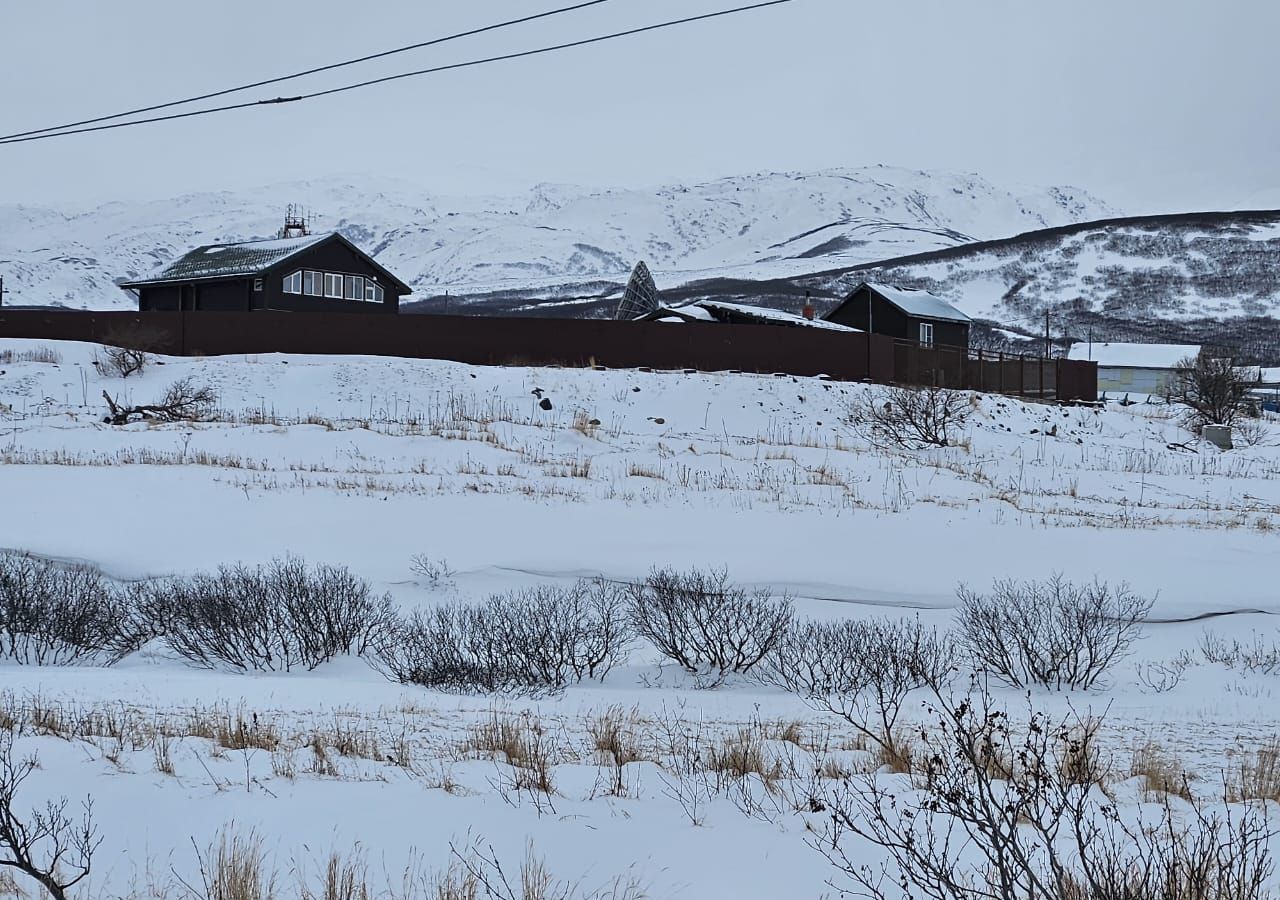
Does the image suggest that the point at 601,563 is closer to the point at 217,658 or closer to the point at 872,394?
the point at 217,658

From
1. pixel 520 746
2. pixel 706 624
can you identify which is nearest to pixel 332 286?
pixel 706 624

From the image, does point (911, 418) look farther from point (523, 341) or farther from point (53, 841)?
point (53, 841)

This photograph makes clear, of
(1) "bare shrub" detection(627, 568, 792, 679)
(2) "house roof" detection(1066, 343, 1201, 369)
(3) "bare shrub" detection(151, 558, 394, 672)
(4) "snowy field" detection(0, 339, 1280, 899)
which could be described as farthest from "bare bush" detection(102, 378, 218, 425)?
(2) "house roof" detection(1066, 343, 1201, 369)

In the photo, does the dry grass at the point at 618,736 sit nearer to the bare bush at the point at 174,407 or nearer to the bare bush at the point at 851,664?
the bare bush at the point at 851,664

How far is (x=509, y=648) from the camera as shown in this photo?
34.4ft

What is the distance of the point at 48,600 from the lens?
1130 cm

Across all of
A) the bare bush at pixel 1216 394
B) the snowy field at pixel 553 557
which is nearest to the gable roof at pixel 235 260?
→ the snowy field at pixel 553 557

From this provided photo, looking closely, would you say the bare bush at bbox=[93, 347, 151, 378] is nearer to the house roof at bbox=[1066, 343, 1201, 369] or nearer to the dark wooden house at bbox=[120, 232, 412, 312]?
the dark wooden house at bbox=[120, 232, 412, 312]

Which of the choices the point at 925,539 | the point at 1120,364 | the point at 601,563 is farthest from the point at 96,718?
the point at 1120,364

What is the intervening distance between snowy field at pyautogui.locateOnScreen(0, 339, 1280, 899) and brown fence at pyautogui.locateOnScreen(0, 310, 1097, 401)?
6.27ft

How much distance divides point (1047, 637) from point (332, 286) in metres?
39.6

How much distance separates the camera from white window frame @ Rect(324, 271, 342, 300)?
45594 millimetres

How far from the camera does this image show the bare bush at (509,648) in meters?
10.3

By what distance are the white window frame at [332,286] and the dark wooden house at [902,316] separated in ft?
78.4
